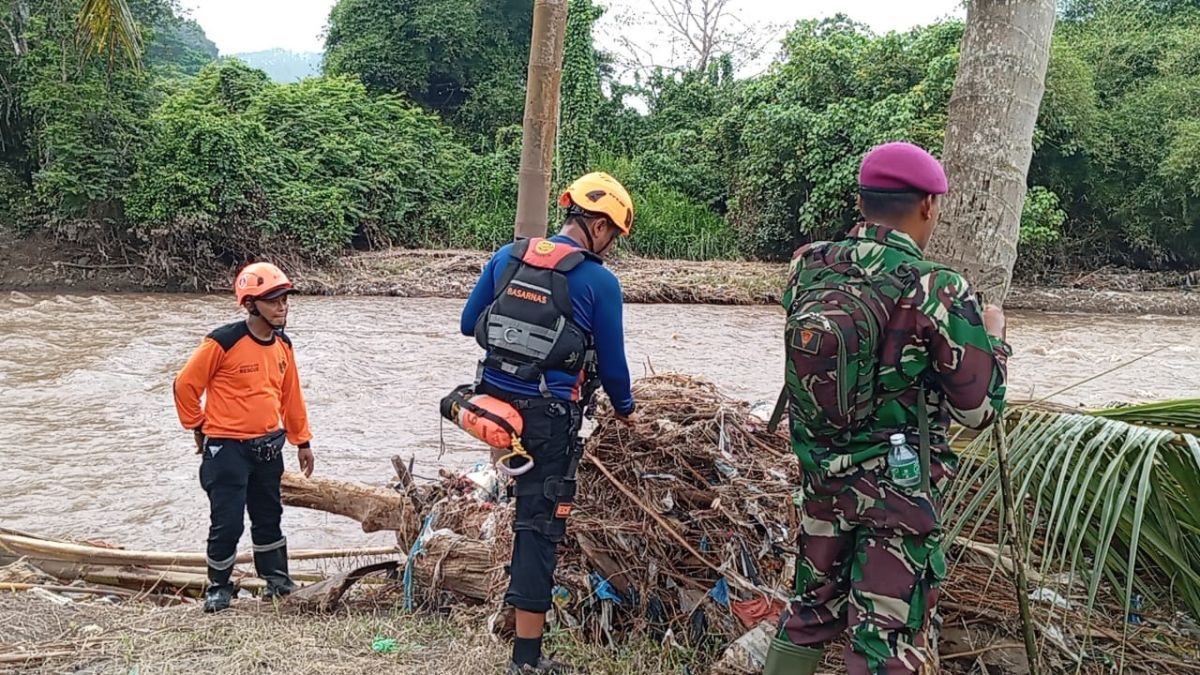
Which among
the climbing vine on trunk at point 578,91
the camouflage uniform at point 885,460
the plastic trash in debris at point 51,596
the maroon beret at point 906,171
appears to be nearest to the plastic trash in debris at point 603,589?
the camouflage uniform at point 885,460

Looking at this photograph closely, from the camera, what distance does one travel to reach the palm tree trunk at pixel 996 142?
3430 mm

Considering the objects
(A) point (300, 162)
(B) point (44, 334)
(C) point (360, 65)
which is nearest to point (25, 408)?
(B) point (44, 334)

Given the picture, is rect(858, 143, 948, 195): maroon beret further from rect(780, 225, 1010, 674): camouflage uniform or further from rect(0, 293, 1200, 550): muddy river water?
rect(0, 293, 1200, 550): muddy river water

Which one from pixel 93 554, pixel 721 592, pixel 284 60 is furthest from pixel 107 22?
pixel 284 60

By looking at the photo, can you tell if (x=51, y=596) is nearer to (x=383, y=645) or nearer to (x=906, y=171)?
(x=383, y=645)

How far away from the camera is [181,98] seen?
69.8 feet

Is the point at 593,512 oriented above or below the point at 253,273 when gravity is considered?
below

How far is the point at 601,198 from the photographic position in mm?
3455

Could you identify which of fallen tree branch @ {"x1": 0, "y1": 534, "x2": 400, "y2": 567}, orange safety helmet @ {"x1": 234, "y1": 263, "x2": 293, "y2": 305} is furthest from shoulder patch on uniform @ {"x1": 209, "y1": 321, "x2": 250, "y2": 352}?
fallen tree branch @ {"x1": 0, "y1": 534, "x2": 400, "y2": 567}

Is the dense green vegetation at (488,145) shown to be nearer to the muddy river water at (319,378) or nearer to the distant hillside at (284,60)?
the muddy river water at (319,378)

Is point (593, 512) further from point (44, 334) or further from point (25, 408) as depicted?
point (44, 334)

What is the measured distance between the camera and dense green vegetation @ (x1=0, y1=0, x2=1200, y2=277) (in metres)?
19.9

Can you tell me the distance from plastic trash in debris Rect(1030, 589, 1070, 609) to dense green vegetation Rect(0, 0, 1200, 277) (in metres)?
17.6

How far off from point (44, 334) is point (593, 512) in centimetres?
1390
